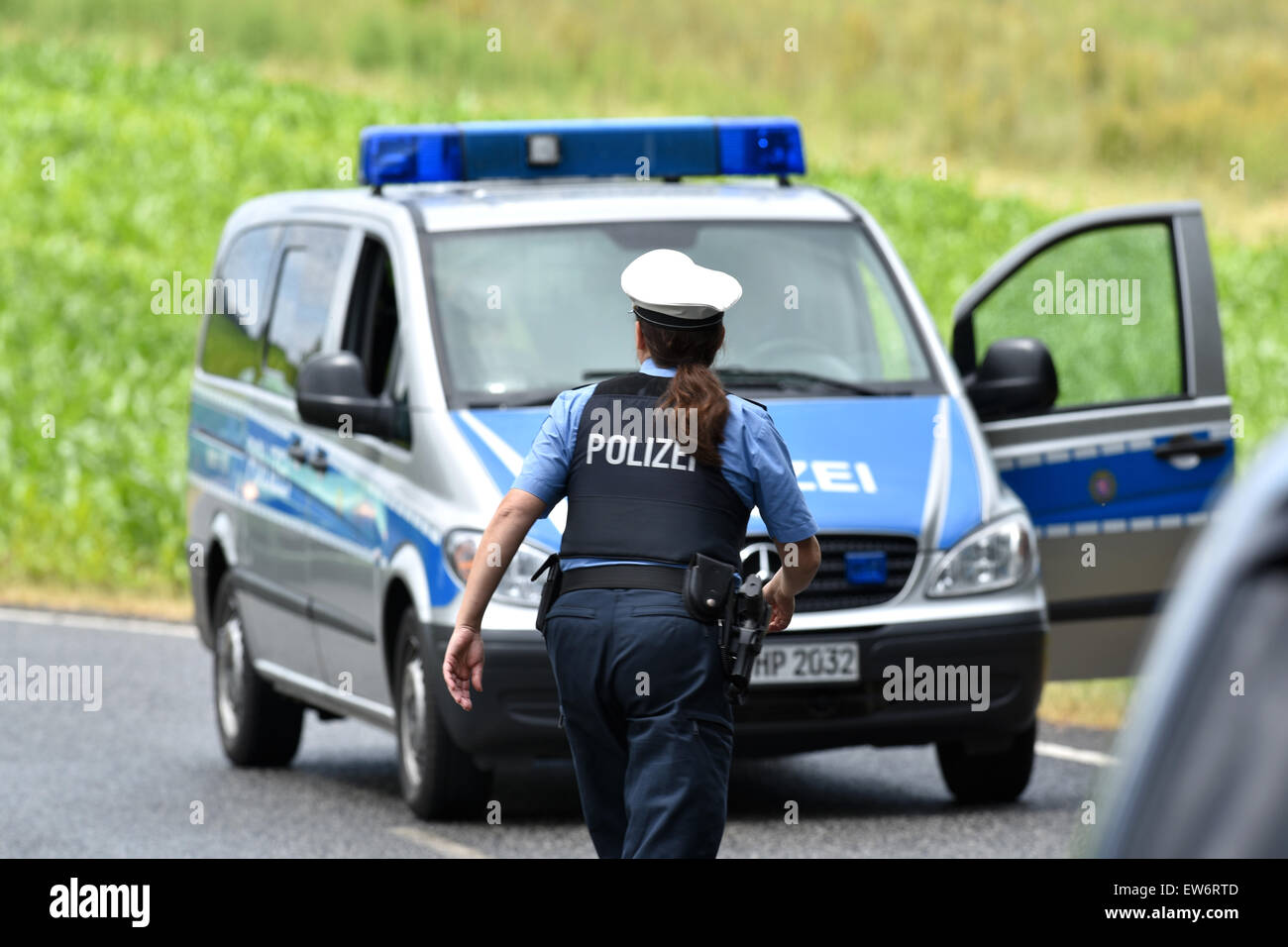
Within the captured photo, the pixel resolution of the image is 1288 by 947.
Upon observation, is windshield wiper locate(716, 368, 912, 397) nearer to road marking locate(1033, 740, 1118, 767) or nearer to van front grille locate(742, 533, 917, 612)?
van front grille locate(742, 533, 917, 612)

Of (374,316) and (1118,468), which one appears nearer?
(1118,468)

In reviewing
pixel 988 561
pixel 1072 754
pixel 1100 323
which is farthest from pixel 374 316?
pixel 1100 323

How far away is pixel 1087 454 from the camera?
8.77 m

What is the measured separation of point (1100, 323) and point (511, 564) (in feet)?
67.0

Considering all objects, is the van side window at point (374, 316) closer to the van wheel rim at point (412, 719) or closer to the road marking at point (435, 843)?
the van wheel rim at point (412, 719)

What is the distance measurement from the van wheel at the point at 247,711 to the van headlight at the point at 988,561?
3222 mm

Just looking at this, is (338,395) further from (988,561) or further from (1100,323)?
(1100,323)

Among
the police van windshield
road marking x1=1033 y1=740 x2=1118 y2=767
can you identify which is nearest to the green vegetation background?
road marking x1=1033 y1=740 x2=1118 y2=767

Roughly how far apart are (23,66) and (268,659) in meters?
36.2

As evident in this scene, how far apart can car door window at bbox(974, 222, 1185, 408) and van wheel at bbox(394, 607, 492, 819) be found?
36.2 ft

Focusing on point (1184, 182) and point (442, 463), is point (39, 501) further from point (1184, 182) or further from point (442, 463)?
point (1184, 182)

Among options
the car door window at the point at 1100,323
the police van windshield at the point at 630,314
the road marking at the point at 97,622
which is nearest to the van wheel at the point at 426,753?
the police van windshield at the point at 630,314

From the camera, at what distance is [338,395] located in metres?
8.31

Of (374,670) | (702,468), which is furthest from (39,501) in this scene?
(702,468)
